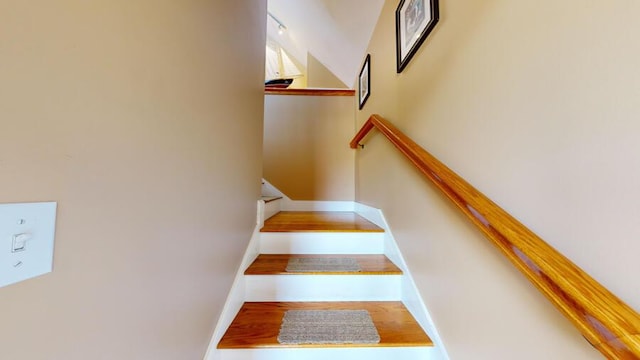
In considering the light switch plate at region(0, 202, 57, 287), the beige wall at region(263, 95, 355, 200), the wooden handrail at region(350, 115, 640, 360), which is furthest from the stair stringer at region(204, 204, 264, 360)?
the beige wall at region(263, 95, 355, 200)

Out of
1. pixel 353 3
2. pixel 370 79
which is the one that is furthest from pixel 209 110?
pixel 353 3

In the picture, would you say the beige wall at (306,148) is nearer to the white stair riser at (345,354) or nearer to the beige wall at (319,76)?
the beige wall at (319,76)

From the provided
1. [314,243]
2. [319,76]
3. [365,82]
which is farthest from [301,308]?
[319,76]

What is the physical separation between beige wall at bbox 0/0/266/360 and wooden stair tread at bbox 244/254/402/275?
1.49 feet

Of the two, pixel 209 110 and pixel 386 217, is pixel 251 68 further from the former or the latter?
pixel 386 217

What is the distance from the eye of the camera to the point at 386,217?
1.75m

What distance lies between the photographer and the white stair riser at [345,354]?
1.04 m

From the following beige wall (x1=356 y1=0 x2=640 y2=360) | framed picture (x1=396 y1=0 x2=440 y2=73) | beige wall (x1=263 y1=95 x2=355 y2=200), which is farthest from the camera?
beige wall (x1=263 y1=95 x2=355 y2=200)

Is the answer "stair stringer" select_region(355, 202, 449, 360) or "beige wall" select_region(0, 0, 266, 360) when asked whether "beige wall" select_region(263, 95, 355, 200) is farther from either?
"beige wall" select_region(0, 0, 266, 360)

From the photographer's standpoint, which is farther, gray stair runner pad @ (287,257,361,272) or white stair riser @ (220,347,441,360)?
gray stair runner pad @ (287,257,361,272)

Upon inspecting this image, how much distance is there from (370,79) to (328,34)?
1.37 m

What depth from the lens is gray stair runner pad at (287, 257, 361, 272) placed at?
1.42 meters

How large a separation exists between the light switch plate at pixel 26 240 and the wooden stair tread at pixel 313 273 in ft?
3.54

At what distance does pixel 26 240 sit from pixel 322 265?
1289 millimetres
